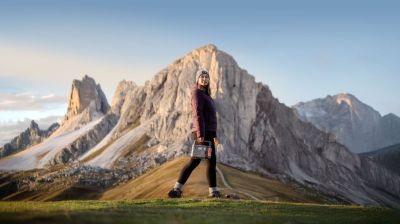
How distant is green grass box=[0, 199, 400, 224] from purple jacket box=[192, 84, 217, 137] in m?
3.18

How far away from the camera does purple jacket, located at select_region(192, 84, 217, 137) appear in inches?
915

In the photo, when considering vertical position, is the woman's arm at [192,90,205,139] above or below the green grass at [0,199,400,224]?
above

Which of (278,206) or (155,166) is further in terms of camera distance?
(155,166)

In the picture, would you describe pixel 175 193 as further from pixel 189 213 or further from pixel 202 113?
pixel 189 213

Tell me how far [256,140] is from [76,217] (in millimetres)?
186809

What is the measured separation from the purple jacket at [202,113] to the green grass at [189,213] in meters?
3.18

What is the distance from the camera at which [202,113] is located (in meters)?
23.4

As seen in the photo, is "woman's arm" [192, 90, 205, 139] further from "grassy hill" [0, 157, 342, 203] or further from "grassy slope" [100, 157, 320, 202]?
"grassy hill" [0, 157, 342, 203]

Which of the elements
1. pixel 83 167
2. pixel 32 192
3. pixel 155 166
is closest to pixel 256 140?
pixel 155 166

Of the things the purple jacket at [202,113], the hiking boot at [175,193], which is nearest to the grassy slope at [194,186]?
the hiking boot at [175,193]

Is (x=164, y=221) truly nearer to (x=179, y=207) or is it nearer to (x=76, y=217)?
(x=76, y=217)

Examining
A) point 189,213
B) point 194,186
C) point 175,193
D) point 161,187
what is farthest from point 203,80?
point 161,187

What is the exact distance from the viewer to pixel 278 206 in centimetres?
2262

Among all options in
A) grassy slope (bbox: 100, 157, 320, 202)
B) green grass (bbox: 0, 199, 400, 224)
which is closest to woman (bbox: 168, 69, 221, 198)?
green grass (bbox: 0, 199, 400, 224)
